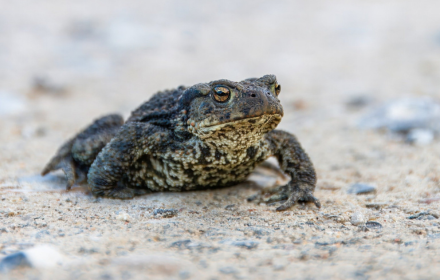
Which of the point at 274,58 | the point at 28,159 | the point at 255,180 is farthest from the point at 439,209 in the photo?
the point at 274,58

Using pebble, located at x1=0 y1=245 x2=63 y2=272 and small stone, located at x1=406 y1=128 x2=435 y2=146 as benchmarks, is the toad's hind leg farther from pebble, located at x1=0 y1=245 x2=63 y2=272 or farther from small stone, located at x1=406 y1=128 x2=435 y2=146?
small stone, located at x1=406 y1=128 x2=435 y2=146

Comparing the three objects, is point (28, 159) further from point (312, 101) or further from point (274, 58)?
point (274, 58)

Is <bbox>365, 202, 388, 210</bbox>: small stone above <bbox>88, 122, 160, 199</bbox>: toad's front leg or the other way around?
the other way around

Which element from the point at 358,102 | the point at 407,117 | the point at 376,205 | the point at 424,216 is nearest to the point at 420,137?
the point at 407,117

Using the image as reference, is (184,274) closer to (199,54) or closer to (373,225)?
(373,225)

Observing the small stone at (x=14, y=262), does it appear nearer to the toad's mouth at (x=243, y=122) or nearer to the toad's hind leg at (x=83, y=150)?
the toad's mouth at (x=243, y=122)

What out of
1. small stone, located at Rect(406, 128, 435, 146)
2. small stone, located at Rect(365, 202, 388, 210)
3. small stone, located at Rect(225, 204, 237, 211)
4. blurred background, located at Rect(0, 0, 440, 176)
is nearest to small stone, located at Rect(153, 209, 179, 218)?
small stone, located at Rect(225, 204, 237, 211)

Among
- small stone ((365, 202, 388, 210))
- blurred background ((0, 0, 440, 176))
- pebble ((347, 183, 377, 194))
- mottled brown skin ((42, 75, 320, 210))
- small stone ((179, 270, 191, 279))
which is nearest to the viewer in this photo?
small stone ((179, 270, 191, 279))
